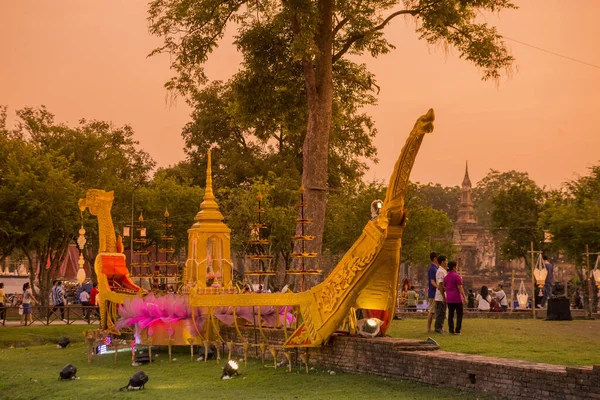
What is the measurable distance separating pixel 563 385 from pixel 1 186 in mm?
28738

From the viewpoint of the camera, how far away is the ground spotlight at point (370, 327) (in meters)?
15.4

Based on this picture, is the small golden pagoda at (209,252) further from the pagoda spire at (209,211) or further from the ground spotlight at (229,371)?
the ground spotlight at (229,371)

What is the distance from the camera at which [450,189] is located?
343ft

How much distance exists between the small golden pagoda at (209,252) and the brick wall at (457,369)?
5784mm

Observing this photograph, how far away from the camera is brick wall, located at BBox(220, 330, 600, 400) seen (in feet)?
35.6

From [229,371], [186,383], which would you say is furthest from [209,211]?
[186,383]

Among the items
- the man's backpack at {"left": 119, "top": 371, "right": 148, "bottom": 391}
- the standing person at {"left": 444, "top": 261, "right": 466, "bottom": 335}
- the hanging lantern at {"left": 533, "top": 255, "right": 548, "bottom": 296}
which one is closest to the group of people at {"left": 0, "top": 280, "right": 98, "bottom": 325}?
the hanging lantern at {"left": 533, "top": 255, "right": 548, "bottom": 296}

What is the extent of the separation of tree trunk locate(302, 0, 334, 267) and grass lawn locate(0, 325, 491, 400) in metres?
4.71

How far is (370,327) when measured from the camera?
15.4 metres

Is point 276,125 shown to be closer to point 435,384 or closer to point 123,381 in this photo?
point 123,381

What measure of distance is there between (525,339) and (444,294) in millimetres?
2256

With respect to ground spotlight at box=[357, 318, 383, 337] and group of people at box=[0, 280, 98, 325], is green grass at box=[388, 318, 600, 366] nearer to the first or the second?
ground spotlight at box=[357, 318, 383, 337]

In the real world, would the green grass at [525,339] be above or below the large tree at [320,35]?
below

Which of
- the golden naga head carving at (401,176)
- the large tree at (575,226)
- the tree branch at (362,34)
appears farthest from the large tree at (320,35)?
the large tree at (575,226)
